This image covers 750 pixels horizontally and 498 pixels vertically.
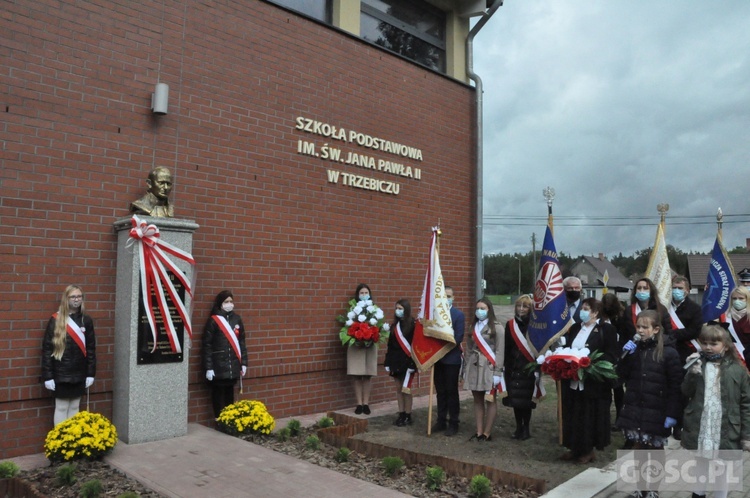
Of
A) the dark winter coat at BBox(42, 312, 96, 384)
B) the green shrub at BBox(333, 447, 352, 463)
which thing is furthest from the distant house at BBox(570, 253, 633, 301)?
the dark winter coat at BBox(42, 312, 96, 384)

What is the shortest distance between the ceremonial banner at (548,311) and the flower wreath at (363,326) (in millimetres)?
2428

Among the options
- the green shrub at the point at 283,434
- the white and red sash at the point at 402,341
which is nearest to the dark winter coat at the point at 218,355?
the green shrub at the point at 283,434

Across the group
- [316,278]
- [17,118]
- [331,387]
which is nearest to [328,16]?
[316,278]

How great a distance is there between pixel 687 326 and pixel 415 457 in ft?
13.1

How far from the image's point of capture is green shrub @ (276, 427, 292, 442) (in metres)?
7.24

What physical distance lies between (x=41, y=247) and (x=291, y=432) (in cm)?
357

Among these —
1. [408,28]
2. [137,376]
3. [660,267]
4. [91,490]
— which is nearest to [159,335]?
[137,376]

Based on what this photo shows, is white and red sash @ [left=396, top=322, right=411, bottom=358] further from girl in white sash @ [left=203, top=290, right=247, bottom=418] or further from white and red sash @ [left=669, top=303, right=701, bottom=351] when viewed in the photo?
white and red sash @ [left=669, top=303, right=701, bottom=351]

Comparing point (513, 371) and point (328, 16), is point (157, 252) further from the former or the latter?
point (328, 16)

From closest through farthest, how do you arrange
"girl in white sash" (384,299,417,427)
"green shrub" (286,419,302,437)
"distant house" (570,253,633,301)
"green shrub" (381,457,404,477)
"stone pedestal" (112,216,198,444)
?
"green shrub" (381,457,404,477) < "stone pedestal" (112,216,198,444) < "green shrub" (286,419,302,437) < "girl in white sash" (384,299,417,427) < "distant house" (570,253,633,301)

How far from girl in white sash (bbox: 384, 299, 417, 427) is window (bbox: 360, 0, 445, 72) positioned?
5235 millimetres

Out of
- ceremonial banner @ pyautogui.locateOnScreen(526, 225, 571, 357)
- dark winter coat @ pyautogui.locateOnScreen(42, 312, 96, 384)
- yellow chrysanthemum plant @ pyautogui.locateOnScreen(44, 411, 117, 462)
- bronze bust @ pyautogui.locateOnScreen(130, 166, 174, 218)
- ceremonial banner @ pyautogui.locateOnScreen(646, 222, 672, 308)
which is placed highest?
bronze bust @ pyautogui.locateOnScreen(130, 166, 174, 218)

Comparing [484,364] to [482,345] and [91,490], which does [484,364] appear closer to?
[482,345]

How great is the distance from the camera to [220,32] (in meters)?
8.24
